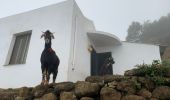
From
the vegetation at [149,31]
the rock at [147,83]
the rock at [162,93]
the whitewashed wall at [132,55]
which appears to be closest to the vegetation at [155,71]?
the rock at [147,83]

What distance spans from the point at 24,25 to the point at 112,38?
4320mm

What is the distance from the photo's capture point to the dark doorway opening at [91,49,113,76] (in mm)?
11672

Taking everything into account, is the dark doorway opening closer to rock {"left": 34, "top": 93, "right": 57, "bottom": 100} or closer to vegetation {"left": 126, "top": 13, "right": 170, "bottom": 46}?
rock {"left": 34, "top": 93, "right": 57, "bottom": 100}

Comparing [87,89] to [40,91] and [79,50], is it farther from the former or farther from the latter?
[79,50]

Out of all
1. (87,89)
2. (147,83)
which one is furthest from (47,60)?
(147,83)

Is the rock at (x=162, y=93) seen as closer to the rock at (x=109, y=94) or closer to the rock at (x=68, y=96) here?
the rock at (x=109, y=94)

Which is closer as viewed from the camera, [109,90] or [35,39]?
[109,90]

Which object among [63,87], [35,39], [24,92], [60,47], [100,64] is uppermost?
[35,39]

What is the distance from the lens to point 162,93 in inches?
188

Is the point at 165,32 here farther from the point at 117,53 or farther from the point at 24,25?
the point at 24,25

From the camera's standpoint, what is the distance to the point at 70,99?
5109 mm

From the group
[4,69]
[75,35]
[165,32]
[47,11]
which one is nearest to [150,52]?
[75,35]

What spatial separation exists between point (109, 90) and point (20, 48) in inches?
253

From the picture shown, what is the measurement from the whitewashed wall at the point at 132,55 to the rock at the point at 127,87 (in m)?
6.49
